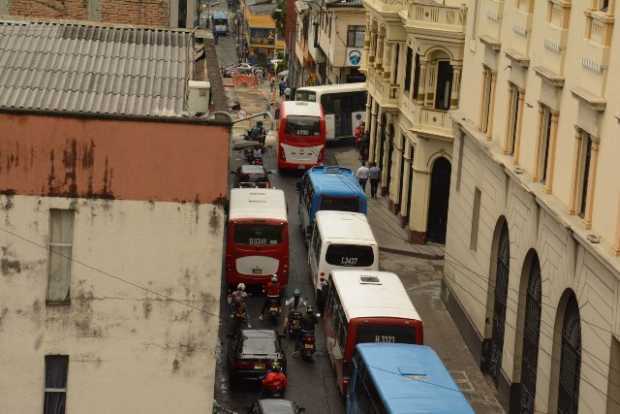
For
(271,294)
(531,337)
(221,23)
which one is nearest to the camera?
(531,337)

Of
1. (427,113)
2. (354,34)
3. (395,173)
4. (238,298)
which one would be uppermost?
(427,113)

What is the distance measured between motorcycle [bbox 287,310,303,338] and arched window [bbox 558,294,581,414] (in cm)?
1049

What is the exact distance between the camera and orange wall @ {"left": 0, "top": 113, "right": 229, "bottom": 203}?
22.1m

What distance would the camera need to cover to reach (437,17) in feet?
177

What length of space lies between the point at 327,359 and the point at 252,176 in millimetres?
20614

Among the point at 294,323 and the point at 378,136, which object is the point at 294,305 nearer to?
the point at 294,323

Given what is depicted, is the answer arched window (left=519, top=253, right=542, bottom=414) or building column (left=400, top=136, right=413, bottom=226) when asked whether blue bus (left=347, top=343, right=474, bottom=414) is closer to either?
arched window (left=519, top=253, right=542, bottom=414)

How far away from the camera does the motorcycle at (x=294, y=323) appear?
137ft

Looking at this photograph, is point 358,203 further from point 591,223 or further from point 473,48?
point 591,223

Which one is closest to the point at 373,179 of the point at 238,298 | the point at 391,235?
the point at 391,235

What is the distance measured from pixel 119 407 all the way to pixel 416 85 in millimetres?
35044

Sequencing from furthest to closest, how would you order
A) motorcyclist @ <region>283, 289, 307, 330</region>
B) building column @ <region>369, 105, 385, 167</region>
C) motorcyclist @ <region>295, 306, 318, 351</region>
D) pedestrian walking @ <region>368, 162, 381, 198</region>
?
building column @ <region>369, 105, 385, 167</region> < pedestrian walking @ <region>368, 162, 381, 198</region> < motorcyclist @ <region>283, 289, 307, 330</region> < motorcyclist @ <region>295, 306, 318, 351</region>

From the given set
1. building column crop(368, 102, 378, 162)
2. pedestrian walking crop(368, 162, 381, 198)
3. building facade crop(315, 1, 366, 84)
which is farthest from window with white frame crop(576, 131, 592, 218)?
building facade crop(315, 1, 366, 84)

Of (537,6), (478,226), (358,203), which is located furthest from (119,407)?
(358,203)
